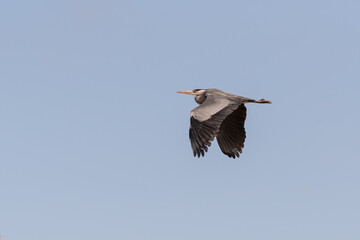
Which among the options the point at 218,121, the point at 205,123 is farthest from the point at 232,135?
the point at 205,123

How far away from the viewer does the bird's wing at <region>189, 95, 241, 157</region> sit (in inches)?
1125

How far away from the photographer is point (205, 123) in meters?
29.2

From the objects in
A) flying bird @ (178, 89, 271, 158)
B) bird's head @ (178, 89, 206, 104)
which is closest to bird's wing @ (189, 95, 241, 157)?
flying bird @ (178, 89, 271, 158)

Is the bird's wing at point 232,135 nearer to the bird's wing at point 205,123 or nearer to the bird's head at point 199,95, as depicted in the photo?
the bird's head at point 199,95

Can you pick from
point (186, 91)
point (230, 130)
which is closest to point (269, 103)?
point (230, 130)

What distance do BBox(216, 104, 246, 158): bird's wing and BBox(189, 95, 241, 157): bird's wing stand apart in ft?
10.1

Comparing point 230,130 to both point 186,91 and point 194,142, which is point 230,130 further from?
point 194,142

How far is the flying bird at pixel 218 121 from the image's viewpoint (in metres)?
28.8

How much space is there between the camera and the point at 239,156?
34.8 metres

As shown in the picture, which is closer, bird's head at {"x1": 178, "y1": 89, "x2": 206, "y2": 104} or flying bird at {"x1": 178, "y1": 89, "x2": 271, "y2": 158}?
flying bird at {"x1": 178, "y1": 89, "x2": 271, "y2": 158}

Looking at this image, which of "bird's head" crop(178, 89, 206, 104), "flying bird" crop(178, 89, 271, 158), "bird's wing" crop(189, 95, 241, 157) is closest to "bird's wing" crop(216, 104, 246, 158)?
"flying bird" crop(178, 89, 271, 158)

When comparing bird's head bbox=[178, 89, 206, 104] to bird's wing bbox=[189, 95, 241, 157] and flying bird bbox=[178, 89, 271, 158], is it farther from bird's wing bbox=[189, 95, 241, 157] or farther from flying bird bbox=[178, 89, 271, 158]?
bird's wing bbox=[189, 95, 241, 157]

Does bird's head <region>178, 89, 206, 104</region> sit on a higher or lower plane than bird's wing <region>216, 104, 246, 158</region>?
higher

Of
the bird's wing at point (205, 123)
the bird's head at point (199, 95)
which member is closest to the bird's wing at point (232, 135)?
the bird's head at point (199, 95)
